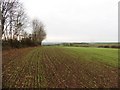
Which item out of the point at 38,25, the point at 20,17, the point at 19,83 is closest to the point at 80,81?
the point at 19,83

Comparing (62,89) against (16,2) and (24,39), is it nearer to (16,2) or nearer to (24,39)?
(16,2)

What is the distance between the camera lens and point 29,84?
707 centimetres

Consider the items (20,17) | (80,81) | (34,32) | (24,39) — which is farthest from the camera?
(34,32)

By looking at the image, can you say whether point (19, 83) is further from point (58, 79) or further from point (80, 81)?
point (80, 81)

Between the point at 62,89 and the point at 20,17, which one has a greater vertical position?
the point at 20,17

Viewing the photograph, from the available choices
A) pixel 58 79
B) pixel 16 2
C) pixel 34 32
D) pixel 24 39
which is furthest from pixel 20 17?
pixel 58 79

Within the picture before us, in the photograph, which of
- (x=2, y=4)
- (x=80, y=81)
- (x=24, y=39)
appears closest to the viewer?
(x=80, y=81)

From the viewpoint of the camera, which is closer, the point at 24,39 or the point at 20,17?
the point at 20,17

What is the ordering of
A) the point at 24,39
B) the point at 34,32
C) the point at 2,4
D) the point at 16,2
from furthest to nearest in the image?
the point at 34,32
the point at 24,39
the point at 16,2
the point at 2,4

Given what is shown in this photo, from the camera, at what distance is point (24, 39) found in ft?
176

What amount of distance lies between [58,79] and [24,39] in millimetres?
46747

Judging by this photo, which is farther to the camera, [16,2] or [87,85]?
[16,2]

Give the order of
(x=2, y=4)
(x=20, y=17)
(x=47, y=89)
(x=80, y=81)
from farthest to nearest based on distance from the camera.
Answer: (x=20, y=17)
(x=2, y=4)
(x=80, y=81)
(x=47, y=89)

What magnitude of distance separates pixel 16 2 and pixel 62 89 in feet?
99.9
